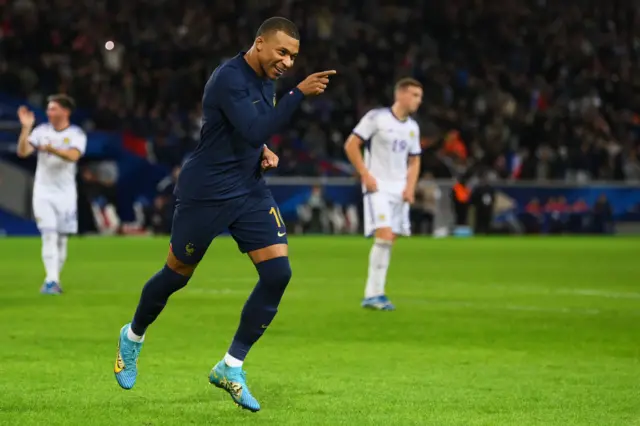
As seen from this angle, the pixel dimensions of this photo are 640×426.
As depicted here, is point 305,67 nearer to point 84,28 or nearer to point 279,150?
point 279,150

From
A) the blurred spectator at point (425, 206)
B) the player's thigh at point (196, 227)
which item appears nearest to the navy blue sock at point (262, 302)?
the player's thigh at point (196, 227)

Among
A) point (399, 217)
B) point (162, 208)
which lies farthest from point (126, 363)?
point (162, 208)

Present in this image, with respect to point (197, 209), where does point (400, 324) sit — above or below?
below

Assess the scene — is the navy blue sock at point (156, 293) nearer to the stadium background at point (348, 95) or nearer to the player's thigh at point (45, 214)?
the player's thigh at point (45, 214)

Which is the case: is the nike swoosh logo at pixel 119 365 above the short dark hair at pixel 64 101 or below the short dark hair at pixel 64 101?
below

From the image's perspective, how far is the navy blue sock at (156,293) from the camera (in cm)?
730

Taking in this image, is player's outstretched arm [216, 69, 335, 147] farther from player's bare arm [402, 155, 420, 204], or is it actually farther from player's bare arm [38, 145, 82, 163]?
player's bare arm [38, 145, 82, 163]

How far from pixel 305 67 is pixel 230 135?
91.4ft

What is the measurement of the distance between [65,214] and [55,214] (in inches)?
4.5

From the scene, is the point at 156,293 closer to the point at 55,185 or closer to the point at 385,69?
the point at 55,185

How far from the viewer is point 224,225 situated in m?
7.08

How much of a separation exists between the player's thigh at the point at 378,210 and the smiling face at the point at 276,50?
6591 mm

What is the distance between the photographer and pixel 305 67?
34.6m

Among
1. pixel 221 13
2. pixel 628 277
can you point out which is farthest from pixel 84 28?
pixel 628 277
